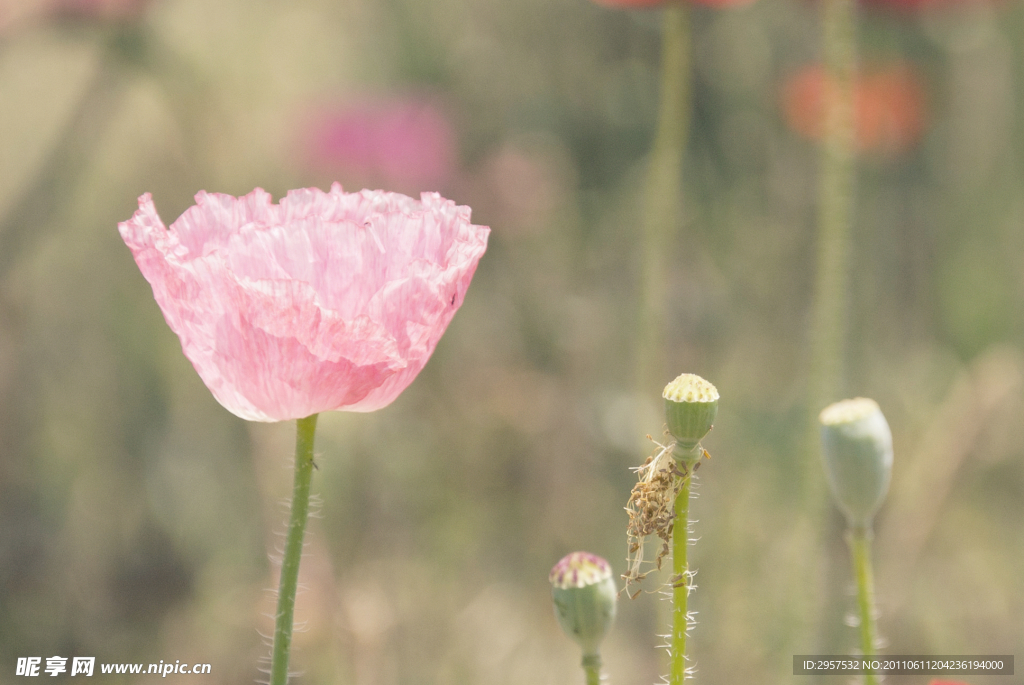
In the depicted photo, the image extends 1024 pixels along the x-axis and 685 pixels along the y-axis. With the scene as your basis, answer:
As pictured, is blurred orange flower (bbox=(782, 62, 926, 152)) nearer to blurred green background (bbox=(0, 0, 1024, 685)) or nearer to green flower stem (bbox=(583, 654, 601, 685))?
blurred green background (bbox=(0, 0, 1024, 685))

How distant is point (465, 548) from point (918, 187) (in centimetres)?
116

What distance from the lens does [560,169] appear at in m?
1.76

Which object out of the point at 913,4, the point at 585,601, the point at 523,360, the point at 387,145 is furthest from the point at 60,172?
the point at 585,601

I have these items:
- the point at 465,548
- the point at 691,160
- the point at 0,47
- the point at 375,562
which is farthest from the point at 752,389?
the point at 0,47

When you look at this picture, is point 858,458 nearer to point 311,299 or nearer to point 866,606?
point 866,606

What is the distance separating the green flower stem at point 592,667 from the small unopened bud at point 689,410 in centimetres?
9

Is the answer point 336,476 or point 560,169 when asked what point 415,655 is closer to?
point 336,476

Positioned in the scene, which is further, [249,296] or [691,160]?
[691,160]

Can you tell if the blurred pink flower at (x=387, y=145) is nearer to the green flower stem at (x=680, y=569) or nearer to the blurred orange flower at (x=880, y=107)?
the blurred orange flower at (x=880, y=107)

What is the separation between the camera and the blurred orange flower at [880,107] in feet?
4.95

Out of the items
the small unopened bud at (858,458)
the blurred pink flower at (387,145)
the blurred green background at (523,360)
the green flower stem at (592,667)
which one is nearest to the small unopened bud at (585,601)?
the green flower stem at (592,667)

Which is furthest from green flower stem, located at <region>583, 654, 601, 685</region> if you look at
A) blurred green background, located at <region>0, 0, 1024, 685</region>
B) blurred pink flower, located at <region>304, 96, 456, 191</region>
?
blurred pink flower, located at <region>304, 96, 456, 191</region>

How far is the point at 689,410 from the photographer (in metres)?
0.31

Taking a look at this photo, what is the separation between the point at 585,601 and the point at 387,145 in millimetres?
1300
